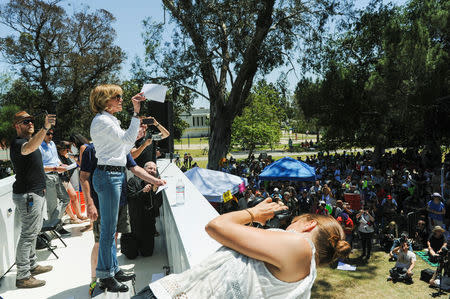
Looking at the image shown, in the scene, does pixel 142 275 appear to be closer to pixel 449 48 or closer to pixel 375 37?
pixel 375 37

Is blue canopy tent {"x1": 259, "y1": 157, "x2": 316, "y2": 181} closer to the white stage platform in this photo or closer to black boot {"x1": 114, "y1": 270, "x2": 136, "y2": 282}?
the white stage platform

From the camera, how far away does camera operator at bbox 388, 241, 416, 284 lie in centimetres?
784

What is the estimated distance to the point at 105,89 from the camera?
2.37 metres

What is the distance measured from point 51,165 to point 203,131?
8142 cm

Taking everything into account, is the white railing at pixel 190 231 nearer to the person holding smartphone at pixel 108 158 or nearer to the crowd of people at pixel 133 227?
the crowd of people at pixel 133 227

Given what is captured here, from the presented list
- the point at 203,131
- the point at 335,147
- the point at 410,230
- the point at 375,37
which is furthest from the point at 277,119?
the point at 203,131

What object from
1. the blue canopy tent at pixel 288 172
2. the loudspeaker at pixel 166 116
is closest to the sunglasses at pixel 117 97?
the loudspeaker at pixel 166 116

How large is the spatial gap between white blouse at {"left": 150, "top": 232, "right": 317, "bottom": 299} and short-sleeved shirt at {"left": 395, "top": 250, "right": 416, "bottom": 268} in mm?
8219

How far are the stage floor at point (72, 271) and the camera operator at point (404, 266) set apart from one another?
6504 mm

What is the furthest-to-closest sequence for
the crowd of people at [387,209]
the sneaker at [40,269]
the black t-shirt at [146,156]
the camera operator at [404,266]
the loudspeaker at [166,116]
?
the crowd of people at [387,209]
the camera operator at [404,266]
the loudspeaker at [166,116]
the black t-shirt at [146,156]
the sneaker at [40,269]

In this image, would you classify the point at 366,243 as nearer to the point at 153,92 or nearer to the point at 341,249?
the point at 153,92

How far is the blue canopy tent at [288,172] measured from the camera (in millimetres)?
12180

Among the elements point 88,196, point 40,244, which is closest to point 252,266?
point 88,196

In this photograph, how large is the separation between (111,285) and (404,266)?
7854mm
